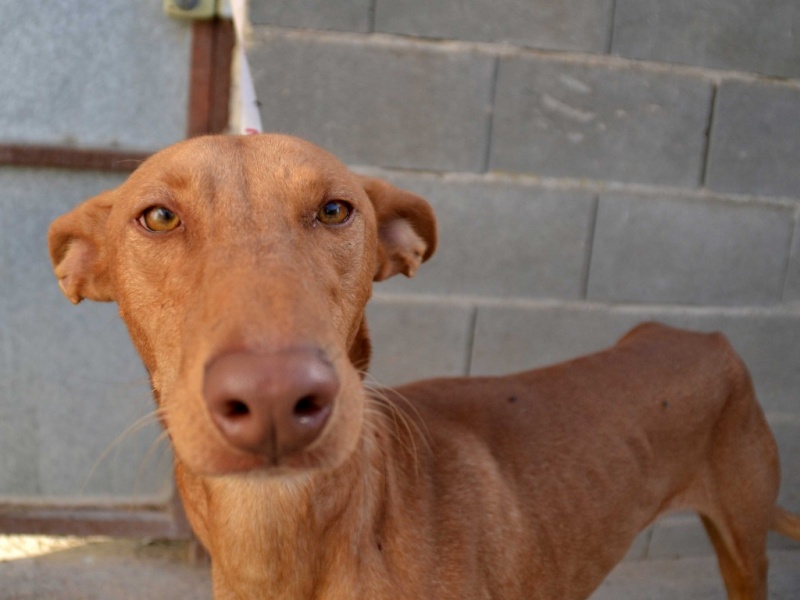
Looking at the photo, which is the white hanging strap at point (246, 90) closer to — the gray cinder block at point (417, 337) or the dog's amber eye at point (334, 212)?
the gray cinder block at point (417, 337)

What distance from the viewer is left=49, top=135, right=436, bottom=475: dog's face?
3.39 ft

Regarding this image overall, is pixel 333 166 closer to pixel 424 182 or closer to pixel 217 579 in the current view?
pixel 217 579

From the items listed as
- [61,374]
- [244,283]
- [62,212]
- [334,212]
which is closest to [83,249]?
[334,212]

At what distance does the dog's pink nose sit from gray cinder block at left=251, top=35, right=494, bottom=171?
6.23ft

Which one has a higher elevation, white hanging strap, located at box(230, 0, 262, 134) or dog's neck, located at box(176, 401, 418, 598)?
white hanging strap, located at box(230, 0, 262, 134)

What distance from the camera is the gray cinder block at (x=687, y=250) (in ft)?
10.2

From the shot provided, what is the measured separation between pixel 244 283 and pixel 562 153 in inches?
84.4

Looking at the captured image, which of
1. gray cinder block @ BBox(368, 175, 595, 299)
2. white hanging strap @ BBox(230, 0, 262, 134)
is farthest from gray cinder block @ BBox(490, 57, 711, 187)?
white hanging strap @ BBox(230, 0, 262, 134)

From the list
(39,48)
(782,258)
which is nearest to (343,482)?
(39,48)

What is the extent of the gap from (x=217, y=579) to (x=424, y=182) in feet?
5.90

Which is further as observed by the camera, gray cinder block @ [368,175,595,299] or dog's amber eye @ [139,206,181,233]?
gray cinder block @ [368,175,595,299]

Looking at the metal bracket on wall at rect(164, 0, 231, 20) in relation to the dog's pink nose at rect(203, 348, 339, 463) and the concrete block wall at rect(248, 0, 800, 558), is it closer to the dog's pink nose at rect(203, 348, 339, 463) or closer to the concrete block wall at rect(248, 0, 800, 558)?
the concrete block wall at rect(248, 0, 800, 558)

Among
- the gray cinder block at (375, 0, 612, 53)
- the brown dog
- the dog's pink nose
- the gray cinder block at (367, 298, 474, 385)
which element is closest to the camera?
the dog's pink nose

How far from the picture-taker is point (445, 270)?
2988 mm
